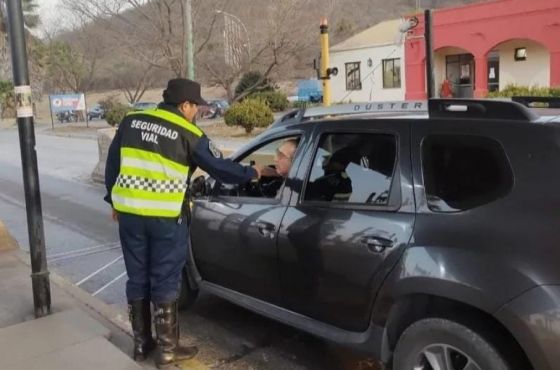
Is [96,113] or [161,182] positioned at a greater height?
[96,113]

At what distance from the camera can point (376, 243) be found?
321cm

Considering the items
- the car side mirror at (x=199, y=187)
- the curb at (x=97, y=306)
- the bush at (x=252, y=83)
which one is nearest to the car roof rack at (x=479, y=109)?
the car side mirror at (x=199, y=187)

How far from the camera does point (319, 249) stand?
354 centimetres

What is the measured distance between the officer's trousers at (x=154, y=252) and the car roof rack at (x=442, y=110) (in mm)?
1045

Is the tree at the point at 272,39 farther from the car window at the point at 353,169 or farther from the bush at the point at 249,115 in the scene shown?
the car window at the point at 353,169

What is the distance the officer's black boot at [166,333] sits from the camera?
3.93 meters

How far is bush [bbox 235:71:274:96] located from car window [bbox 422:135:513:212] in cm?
3241

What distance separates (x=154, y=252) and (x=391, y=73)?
36873mm

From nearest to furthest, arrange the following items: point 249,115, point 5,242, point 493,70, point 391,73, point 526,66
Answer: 1. point 5,242
2. point 249,115
3. point 526,66
4. point 493,70
5. point 391,73

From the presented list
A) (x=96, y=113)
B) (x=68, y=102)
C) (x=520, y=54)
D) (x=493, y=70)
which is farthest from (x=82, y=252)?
(x=96, y=113)

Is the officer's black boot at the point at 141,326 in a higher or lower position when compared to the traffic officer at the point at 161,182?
lower

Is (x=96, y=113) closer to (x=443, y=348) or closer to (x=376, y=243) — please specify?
(x=376, y=243)

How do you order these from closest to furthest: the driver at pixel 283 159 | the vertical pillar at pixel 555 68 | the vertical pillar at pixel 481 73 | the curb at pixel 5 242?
the driver at pixel 283 159
the curb at pixel 5 242
the vertical pillar at pixel 555 68
the vertical pillar at pixel 481 73

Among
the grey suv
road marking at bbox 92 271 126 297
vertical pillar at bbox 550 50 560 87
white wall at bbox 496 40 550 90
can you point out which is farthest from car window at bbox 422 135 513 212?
white wall at bbox 496 40 550 90
